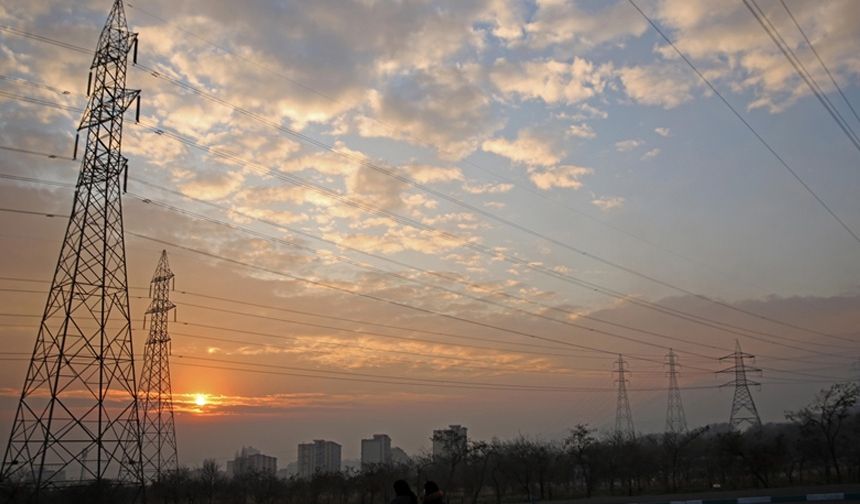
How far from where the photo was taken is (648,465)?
70938 mm

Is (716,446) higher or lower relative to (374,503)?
higher

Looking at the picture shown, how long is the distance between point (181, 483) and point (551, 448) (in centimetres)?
3952

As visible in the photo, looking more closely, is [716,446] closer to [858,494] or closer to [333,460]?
[858,494]

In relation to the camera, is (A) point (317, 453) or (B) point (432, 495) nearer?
(B) point (432, 495)

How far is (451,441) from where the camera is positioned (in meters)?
65.4

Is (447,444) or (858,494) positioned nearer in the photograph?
(858,494)

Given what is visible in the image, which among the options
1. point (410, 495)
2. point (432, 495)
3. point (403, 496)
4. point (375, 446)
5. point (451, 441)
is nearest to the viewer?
point (403, 496)

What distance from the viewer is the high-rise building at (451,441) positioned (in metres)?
64.6

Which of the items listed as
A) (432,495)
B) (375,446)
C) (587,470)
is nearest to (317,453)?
(375,446)

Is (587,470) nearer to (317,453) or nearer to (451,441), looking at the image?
(451,441)

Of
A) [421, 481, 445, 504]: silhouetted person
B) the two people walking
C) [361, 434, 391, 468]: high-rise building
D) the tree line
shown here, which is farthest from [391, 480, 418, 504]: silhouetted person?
[361, 434, 391, 468]: high-rise building

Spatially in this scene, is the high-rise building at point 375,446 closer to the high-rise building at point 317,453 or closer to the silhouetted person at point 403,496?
the high-rise building at point 317,453

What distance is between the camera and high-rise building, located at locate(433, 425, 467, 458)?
64.6 metres

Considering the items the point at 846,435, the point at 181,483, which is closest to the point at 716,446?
the point at 846,435
